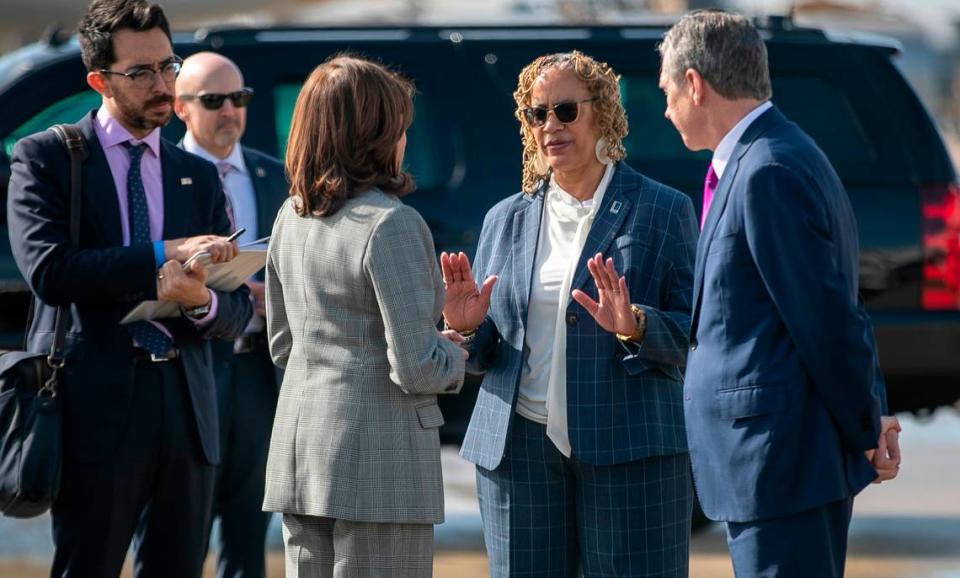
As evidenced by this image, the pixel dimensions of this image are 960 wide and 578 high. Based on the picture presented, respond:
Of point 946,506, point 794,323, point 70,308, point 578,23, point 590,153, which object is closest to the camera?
point 794,323

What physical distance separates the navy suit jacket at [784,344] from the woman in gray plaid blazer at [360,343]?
0.60 meters

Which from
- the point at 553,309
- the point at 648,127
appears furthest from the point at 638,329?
the point at 648,127

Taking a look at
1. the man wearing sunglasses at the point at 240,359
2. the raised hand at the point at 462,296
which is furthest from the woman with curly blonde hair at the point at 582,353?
the man wearing sunglasses at the point at 240,359

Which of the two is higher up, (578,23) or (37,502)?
(578,23)

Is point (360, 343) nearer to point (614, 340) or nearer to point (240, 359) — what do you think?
point (614, 340)

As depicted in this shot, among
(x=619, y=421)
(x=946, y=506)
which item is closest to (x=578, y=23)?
(x=946, y=506)

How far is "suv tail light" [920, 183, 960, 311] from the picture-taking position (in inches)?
254

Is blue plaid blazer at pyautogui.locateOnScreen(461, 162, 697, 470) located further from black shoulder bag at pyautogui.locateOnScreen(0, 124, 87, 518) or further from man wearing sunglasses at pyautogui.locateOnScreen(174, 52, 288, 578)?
man wearing sunglasses at pyautogui.locateOnScreen(174, 52, 288, 578)

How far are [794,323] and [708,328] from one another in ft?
0.68

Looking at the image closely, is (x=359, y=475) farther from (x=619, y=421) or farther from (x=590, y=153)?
(x=590, y=153)

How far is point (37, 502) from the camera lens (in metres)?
3.66

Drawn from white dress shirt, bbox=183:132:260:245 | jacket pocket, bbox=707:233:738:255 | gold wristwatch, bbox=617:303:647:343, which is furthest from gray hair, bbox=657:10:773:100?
white dress shirt, bbox=183:132:260:245

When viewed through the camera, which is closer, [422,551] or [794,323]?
[794,323]

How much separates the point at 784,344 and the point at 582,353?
2.13 ft
